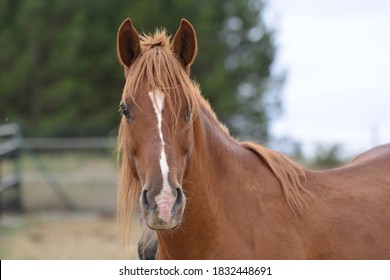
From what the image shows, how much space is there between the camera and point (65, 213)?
1329 cm

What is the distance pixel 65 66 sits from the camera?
821 inches

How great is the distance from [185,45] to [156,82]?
329mm

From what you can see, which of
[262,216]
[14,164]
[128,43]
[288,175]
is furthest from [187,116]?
Result: [14,164]

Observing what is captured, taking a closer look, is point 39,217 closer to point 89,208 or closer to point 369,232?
point 89,208

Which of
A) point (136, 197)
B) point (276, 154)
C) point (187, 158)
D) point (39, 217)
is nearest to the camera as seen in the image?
point (187, 158)

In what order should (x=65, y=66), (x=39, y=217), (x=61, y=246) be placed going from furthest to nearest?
(x=65, y=66) < (x=39, y=217) < (x=61, y=246)

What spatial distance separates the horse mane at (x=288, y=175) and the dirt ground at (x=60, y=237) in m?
4.01

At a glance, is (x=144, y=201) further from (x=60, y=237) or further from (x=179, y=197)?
(x=60, y=237)

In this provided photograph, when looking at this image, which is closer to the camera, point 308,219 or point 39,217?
point 308,219

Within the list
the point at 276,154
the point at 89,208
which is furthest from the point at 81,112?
the point at 276,154

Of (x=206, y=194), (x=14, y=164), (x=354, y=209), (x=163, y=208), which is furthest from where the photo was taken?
(x=14, y=164)

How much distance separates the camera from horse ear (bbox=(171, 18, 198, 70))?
3385 mm

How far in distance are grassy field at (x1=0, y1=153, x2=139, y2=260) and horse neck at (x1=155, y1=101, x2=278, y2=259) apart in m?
5.09

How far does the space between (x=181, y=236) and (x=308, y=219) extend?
726 millimetres
